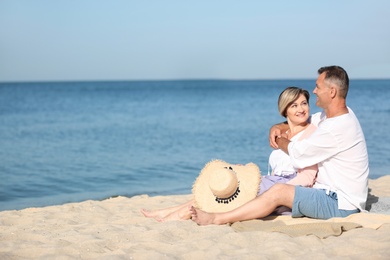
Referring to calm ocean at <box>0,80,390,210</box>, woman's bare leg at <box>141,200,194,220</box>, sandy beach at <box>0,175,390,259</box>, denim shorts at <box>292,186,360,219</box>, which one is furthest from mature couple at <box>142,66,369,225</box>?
calm ocean at <box>0,80,390,210</box>

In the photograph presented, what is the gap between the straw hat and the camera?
575 cm

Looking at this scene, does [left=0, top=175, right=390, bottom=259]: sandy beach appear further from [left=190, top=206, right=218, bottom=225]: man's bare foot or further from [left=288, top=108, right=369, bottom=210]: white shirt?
[left=288, top=108, right=369, bottom=210]: white shirt

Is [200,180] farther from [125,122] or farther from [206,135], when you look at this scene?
[125,122]

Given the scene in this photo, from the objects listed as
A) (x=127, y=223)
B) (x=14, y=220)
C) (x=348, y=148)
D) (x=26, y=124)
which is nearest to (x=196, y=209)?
(x=127, y=223)

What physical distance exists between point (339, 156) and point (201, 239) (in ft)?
4.99

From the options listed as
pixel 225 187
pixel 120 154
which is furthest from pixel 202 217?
pixel 120 154

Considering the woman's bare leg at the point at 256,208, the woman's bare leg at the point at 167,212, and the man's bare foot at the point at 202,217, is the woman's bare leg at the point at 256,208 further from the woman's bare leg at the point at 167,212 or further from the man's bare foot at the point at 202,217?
the woman's bare leg at the point at 167,212

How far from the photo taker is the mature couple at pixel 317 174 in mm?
5430

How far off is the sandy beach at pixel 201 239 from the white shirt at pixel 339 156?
244 millimetres

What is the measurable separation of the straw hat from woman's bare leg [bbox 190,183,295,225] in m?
0.20

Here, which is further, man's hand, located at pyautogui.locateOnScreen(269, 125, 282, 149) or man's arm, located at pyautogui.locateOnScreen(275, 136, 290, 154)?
man's hand, located at pyautogui.locateOnScreen(269, 125, 282, 149)

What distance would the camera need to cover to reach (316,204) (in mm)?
5555

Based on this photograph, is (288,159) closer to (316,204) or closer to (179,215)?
(316,204)

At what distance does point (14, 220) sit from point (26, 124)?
60.4 ft
